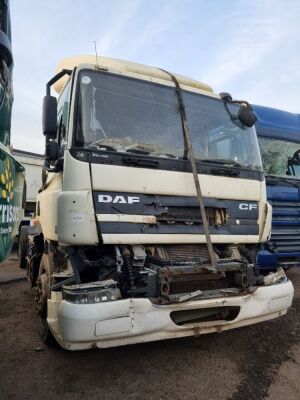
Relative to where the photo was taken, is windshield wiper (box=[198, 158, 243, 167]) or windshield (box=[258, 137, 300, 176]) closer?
windshield wiper (box=[198, 158, 243, 167])

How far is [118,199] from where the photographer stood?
9.78 feet

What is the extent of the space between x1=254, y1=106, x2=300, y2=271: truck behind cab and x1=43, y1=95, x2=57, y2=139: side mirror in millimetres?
3512

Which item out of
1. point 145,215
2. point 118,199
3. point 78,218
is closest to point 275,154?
point 145,215

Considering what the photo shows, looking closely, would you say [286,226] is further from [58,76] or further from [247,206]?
[58,76]

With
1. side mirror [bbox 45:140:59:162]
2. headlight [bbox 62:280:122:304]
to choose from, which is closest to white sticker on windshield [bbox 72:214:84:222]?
headlight [bbox 62:280:122:304]

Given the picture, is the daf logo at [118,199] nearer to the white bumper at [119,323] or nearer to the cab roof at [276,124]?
the white bumper at [119,323]

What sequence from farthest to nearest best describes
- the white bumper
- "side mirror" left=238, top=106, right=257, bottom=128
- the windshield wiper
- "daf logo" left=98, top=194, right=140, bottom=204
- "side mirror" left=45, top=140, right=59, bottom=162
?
"side mirror" left=238, top=106, right=257, bottom=128, the windshield wiper, "side mirror" left=45, top=140, right=59, bottom=162, "daf logo" left=98, top=194, right=140, bottom=204, the white bumper

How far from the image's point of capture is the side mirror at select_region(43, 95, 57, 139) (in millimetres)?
3203

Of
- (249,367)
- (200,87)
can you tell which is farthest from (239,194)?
(249,367)

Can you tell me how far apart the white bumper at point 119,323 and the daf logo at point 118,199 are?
32.2 inches

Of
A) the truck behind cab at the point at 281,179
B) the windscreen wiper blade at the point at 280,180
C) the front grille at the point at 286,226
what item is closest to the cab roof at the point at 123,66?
the windscreen wiper blade at the point at 280,180

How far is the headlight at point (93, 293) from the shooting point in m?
2.62

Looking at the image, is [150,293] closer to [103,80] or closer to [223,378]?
[223,378]

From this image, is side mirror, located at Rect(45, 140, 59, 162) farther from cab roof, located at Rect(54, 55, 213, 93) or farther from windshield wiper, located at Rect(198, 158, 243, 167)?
windshield wiper, located at Rect(198, 158, 243, 167)
